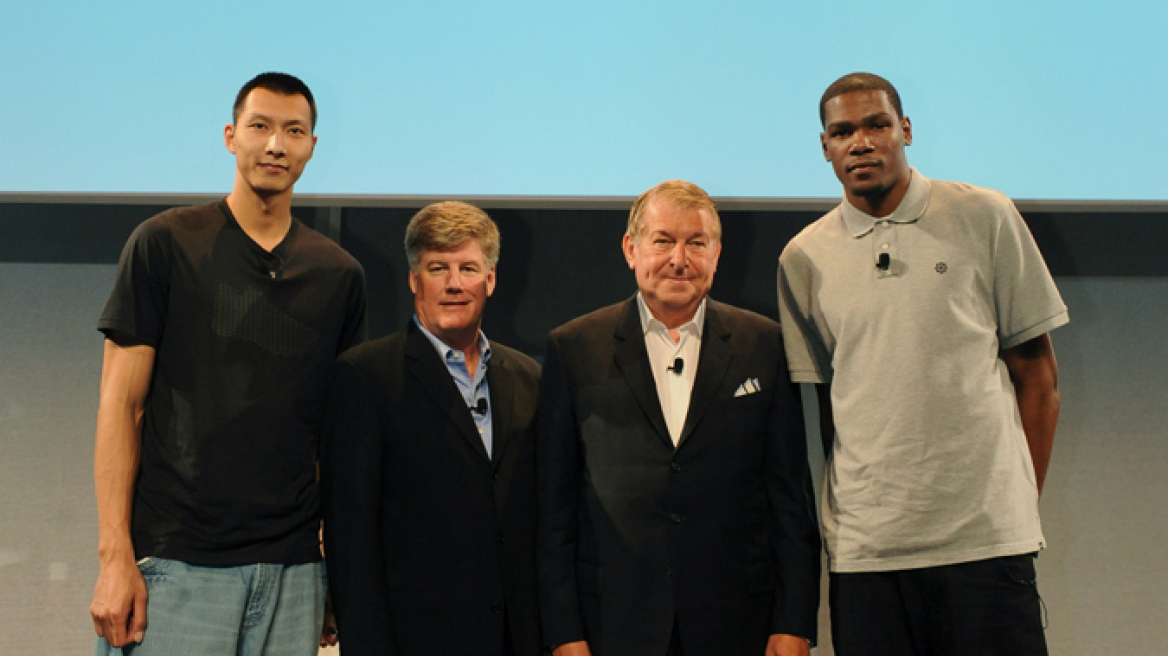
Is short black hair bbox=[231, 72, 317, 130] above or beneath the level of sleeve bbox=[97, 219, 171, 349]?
above

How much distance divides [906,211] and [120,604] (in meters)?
1.87

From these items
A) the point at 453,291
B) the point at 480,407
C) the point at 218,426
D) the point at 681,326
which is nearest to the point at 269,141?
the point at 453,291

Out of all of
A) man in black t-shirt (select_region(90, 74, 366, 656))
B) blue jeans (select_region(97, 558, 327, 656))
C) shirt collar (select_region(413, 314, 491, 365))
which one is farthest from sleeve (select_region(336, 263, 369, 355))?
blue jeans (select_region(97, 558, 327, 656))

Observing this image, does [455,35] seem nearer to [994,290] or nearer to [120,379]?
[120,379]

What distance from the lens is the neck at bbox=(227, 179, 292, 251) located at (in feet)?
7.41

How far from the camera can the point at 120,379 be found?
208 centimetres

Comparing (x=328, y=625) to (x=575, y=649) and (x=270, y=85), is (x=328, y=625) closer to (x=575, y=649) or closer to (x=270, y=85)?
(x=575, y=649)

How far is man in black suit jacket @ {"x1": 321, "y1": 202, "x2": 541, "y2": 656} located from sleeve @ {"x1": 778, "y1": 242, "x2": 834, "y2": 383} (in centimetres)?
63

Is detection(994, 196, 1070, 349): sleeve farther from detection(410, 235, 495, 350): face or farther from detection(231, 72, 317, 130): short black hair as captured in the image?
detection(231, 72, 317, 130): short black hair

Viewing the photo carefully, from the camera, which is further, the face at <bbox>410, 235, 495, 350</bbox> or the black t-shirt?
the face at <bbox>410, 235, 495, 350</bbox>

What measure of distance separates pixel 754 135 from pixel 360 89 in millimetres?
1140

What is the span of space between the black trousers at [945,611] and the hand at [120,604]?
1476 millimetres

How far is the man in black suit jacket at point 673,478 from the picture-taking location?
2.06 m

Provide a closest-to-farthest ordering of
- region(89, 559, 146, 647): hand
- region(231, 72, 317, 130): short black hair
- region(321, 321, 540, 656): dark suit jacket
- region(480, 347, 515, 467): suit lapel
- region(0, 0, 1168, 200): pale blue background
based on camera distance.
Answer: region(89, 559, 146, 647): hand, region(321, 321, 540, 656): dark suit jacket, region(480, 347, 515, 467): suit lapel, region(231, 72, 317, 130): short black hair, region(0, 0, 1168, 200): pale blue background
